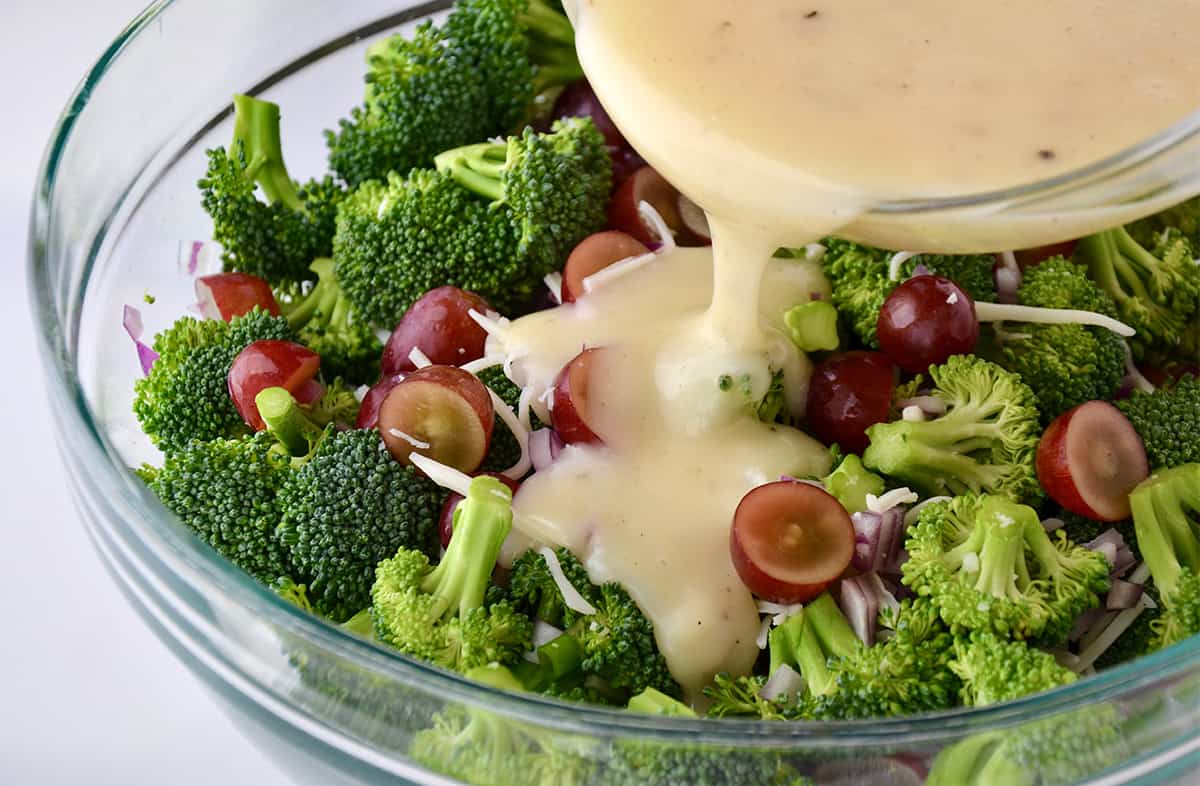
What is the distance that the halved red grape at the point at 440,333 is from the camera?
2.38 m

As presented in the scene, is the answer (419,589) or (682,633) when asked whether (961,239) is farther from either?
(419,589)

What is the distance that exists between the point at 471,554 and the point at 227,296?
83 centimetres

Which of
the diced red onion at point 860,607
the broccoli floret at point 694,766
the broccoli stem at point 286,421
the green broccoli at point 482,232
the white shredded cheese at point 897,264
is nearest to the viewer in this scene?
the broccoli floret at point 694,766

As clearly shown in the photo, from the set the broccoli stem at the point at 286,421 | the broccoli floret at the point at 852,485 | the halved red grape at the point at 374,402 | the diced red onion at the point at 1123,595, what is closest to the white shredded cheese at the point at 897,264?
the broccoli floret at the point at 852,485

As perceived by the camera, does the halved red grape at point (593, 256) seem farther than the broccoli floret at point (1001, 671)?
Yes

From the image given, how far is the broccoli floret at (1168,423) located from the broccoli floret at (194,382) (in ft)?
4.57

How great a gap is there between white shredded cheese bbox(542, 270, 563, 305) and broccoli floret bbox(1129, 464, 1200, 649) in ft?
3.23

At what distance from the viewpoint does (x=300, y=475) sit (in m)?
2.18

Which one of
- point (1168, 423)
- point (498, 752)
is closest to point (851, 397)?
point (1168, 423)

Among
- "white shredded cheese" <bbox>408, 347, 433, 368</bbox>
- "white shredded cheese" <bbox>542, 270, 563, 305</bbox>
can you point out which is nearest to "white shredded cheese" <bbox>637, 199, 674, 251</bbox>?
"white shredded cheese" <bbox>542, 270, 563, 305</bbox>

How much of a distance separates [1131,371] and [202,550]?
5.15 feet

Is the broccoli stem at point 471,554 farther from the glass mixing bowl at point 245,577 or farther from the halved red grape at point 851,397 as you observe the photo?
the halved red grape at point 851,397

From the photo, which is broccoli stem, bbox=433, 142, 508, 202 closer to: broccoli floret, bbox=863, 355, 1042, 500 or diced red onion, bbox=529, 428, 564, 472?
diced red onion, bbox=529, 428, 564, 472

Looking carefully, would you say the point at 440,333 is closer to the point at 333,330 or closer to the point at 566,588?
the point at 333,330
